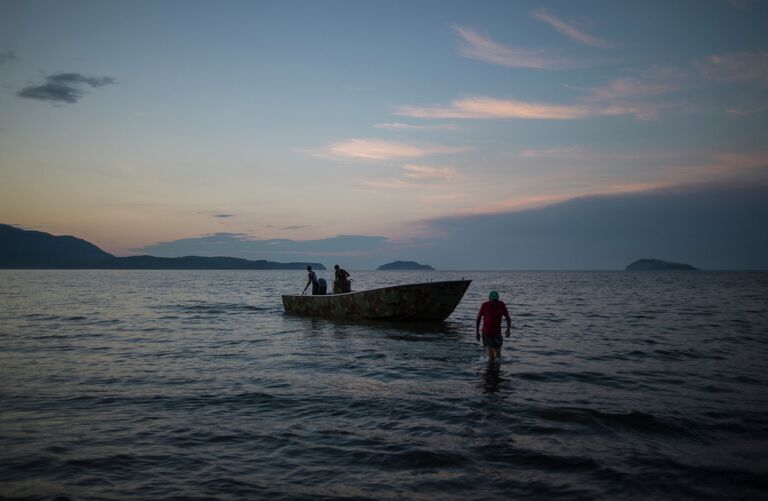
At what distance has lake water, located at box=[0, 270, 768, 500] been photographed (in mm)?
5684

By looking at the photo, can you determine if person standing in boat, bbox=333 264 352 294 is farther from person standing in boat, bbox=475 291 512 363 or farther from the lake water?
person standing in boat, bbox=475 291 512 363

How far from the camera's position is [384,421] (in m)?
8.05

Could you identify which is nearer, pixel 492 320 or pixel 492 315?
pixel 492 315

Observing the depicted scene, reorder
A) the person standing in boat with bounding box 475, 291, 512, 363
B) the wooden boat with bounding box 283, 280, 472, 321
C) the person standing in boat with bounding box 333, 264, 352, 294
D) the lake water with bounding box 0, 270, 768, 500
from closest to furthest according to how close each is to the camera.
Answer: the lake water with bounding box 0, 270, 768, 500
the person standing in boat with bounding box 475, 291, 512, 363
the wooden boat with bounding box 283, 280, 472, 321
the person standing in boat with bounding box 333, 264, 352, 294

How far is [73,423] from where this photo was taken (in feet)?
26.2

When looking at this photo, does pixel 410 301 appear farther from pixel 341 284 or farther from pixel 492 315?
pixel 492 315

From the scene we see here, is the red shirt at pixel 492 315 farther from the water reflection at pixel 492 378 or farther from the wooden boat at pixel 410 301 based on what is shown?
the wooden boat at pixel 410 301

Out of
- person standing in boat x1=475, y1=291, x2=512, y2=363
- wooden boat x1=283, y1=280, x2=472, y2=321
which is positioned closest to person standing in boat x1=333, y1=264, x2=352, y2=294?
wooden boat x1=283, y1=280, x2=472, y2=321

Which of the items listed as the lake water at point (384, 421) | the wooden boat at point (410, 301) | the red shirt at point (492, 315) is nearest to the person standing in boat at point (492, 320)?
the red shirt at point (492, 315)

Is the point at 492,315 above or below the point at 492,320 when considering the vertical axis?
above

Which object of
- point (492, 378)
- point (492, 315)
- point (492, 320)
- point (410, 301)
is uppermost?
point (492, 315)

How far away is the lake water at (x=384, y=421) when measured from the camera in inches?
224

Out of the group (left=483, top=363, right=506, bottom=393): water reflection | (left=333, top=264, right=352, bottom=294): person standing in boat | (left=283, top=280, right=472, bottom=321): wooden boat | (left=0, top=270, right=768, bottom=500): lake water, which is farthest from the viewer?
(left=333, top=264, right=352, bottom=294): person standing in boat

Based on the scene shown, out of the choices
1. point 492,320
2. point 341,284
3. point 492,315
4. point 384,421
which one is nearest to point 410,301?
point 341,284
